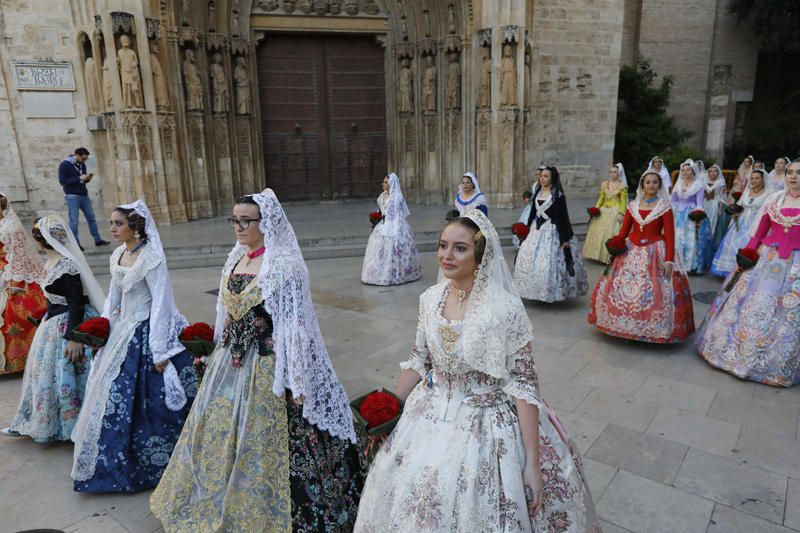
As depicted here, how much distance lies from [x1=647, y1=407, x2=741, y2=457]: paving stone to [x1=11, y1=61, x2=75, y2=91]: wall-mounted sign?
567 inches

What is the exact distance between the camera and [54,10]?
12.4 m

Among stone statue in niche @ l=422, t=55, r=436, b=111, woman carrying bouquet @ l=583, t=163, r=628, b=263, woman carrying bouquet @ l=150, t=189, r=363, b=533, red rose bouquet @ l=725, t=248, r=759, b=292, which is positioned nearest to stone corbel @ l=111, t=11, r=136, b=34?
stone statue in niche @ l=422, t=55, r=436, b=111

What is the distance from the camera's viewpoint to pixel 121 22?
11148 millimetres

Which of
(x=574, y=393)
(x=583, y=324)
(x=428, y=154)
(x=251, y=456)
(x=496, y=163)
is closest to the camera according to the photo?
(x=251, y=456)

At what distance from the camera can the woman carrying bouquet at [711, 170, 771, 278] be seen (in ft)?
27.0

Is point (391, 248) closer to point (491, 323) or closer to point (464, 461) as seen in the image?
point (491, 323)

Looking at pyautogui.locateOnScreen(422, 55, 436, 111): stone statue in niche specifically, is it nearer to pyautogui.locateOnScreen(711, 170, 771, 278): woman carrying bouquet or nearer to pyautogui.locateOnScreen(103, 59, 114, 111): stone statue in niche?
pyautogui.locateOnScreen(103, 59, 114, 111): stone statue in niche

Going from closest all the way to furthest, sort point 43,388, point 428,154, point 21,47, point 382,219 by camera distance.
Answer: point 43,388, point 382,219, point 21,47, point 428,154

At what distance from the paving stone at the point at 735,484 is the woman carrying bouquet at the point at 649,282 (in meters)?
2.08

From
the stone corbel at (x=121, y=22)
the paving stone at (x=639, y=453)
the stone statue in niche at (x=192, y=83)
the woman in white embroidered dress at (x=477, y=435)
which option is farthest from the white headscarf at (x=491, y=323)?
the stone statue in niche at (x=192, y=83)

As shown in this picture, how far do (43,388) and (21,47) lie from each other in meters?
12.0

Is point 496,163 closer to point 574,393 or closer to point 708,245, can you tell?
point 708,245

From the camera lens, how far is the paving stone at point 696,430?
12.6 feet

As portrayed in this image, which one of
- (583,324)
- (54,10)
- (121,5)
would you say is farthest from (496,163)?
(54,10)
